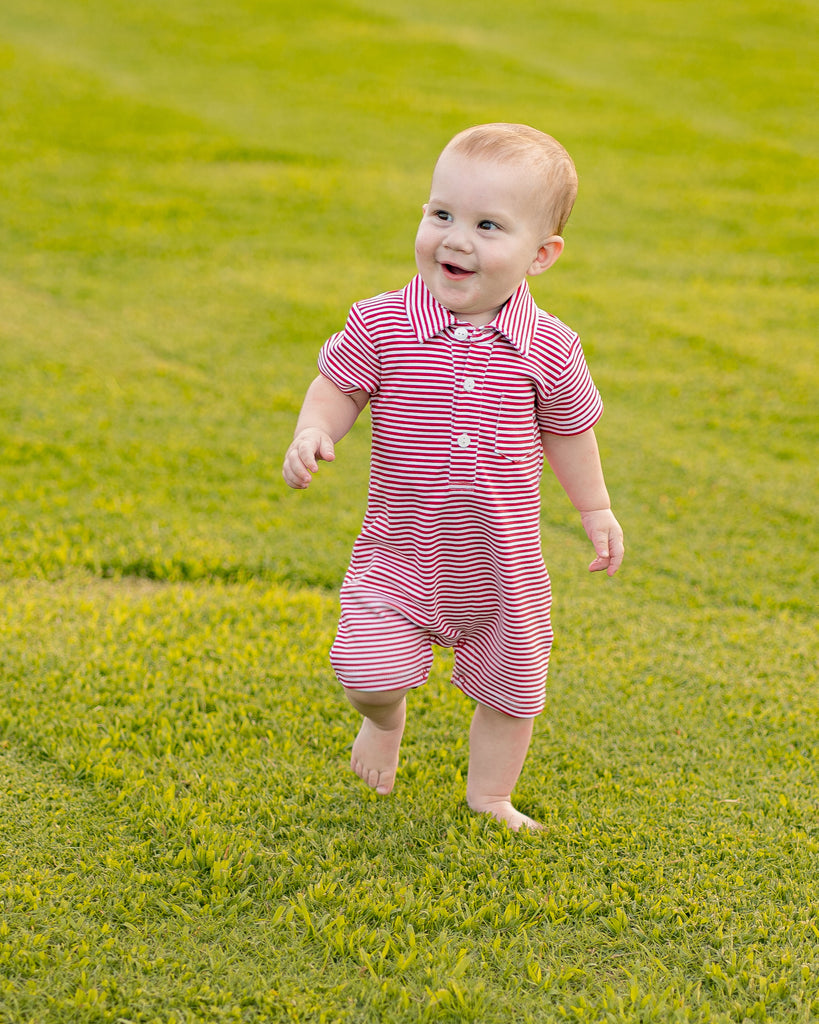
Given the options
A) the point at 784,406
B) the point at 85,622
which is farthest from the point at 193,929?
the point at 784,406

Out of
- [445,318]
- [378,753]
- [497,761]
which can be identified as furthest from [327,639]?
[445,318]

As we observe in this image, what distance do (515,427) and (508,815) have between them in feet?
3.48

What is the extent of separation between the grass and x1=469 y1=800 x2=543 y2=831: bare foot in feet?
0.18

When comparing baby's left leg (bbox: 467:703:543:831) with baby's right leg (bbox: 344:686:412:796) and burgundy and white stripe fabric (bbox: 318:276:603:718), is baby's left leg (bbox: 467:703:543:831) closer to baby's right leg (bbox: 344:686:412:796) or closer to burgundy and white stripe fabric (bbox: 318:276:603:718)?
burgundy and white stripe fabric (bbox: 318:276:603:718)

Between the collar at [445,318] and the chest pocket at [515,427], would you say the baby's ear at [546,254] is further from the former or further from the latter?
the chest pocket at [515,427]

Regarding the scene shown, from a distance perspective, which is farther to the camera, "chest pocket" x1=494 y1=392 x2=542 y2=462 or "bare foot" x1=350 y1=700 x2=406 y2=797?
"bare foot" x1=350 y1=700 x2=406 y2=797

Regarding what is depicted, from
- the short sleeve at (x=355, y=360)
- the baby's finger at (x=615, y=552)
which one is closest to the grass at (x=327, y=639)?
the baby's finger at (x=615, y=552)

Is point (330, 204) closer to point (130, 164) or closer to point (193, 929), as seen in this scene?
point (130, 164)

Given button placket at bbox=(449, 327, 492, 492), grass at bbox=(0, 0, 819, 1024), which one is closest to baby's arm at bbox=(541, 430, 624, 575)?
button placket at bbox=(449, 327, 492, 492)

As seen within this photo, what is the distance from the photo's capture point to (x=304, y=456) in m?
2.41

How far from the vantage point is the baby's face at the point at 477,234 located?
2.40 metres

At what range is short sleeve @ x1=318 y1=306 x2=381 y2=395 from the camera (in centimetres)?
255

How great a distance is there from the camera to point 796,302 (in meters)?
7.75

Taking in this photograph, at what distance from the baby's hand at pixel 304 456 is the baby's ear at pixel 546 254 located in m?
0.62
